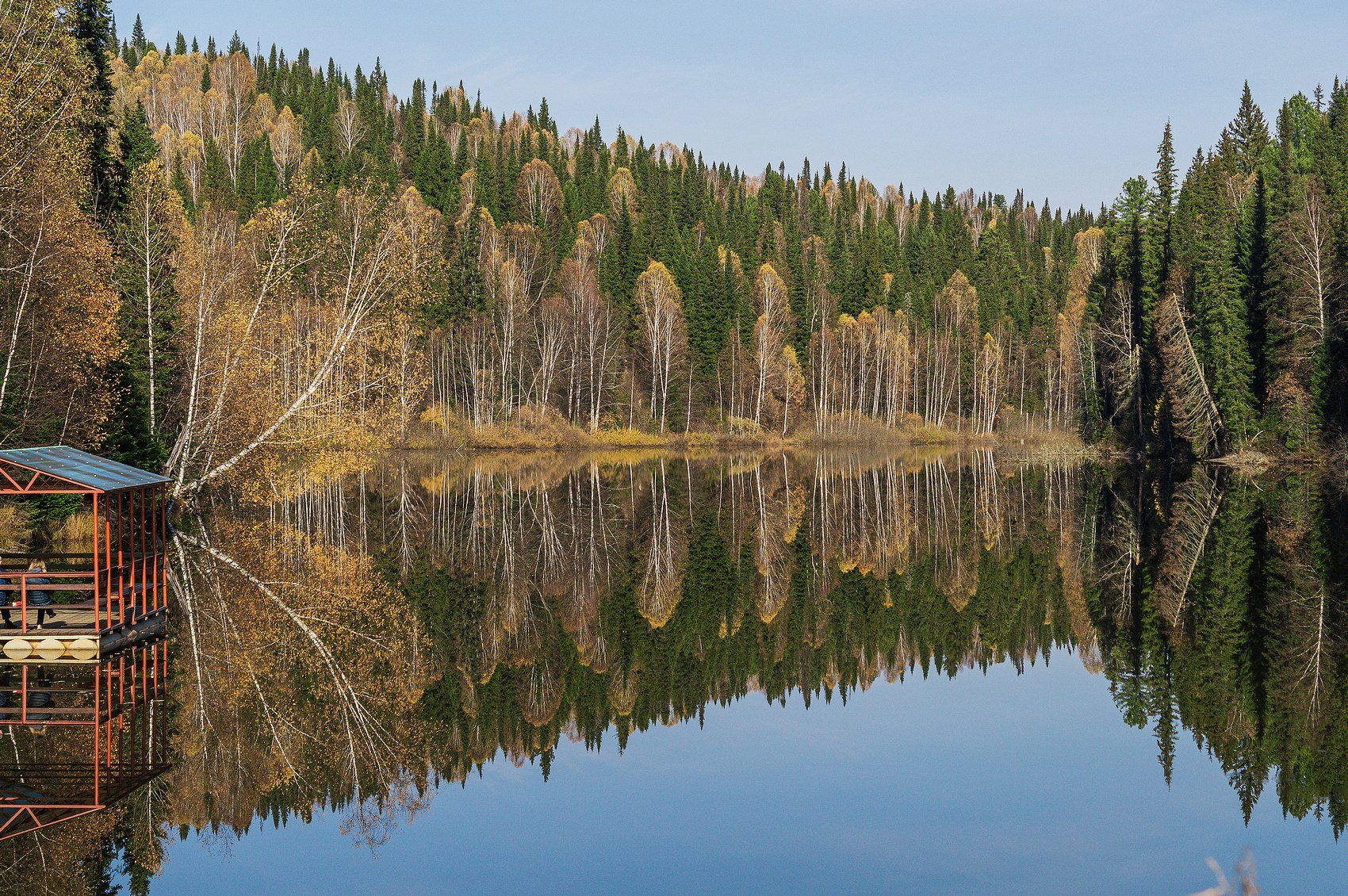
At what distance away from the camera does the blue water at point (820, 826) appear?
9.64 m

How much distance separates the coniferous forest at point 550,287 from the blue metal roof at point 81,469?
7245mm

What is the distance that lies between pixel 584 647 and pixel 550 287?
77.0 metres

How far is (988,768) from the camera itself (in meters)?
12.8

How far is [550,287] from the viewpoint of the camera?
92.8 metres

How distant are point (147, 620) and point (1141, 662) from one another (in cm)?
1613

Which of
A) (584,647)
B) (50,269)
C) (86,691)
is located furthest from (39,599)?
(50,269)

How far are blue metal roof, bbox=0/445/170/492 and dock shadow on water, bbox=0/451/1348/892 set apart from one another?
258cm

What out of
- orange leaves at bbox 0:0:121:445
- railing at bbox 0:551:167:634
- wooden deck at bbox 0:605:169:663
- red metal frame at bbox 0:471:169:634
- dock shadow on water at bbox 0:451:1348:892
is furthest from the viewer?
orange leaves at bbox 0:0:121:445

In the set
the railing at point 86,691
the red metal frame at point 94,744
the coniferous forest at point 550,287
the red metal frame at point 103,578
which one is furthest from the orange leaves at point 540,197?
the red metal frame at point 94,744

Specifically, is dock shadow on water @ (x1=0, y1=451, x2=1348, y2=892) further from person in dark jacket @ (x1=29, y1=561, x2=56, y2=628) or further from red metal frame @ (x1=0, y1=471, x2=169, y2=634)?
person in dark jacket @ (x1=29, y1=561, x2=56, y2=628)

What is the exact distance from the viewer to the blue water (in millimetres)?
9641

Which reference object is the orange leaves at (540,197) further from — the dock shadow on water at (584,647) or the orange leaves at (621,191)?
the dock shadow on water at (584,647)

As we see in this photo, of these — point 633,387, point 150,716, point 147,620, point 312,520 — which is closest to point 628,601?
point 147,620

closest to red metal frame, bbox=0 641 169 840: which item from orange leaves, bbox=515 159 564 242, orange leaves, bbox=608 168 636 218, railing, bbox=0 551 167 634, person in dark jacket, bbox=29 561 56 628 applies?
railing, bbox=0 551 167 634
